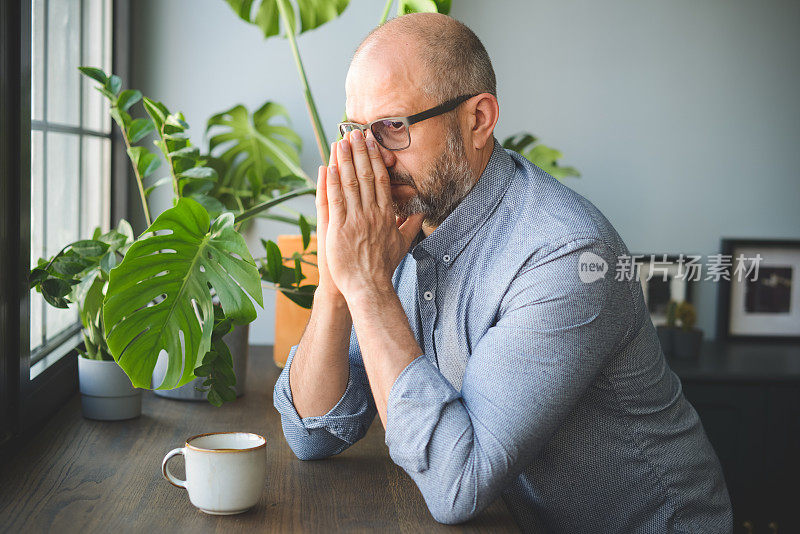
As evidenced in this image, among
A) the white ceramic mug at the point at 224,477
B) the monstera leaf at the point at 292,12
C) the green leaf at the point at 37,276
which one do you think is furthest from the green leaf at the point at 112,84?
the white ceramic mug at the point at 224,477

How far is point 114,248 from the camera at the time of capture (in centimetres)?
122

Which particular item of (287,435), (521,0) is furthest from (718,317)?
(287,435)

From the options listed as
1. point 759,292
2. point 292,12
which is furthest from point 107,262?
point 759,292

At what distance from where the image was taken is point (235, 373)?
4.83 feet

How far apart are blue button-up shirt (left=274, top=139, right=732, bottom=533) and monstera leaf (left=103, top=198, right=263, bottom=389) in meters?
0.18

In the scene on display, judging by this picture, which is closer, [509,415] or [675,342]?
[509,415]

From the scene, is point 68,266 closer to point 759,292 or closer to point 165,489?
point 165,489

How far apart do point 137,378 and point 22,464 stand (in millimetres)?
215

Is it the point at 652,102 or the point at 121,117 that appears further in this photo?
the point at 652,102

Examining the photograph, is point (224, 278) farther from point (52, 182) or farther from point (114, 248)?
point (52, 182)

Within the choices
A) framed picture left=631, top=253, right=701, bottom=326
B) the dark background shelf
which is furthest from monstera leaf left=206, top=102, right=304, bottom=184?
the dark background shelf

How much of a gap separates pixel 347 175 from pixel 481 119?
9.9 inches

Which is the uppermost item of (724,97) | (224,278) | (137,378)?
(724,97)

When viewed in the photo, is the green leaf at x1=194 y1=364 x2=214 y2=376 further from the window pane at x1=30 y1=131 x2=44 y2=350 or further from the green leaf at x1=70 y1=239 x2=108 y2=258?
the window pane at x1=30 y1=131 x2=44 y2=350
